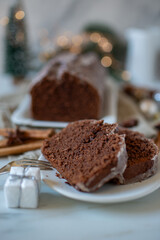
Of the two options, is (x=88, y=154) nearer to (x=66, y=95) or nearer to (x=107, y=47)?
(x=66, y=95)

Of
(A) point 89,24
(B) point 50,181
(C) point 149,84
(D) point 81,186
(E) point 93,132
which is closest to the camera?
(D) point 81,186

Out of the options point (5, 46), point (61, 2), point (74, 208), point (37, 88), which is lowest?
point (74, 208)

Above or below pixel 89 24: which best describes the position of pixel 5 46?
below

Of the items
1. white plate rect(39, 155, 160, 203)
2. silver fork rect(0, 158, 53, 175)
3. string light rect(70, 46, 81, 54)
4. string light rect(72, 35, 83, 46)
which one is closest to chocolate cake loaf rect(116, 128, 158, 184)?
white plate rect(39, 155, 160, 203)

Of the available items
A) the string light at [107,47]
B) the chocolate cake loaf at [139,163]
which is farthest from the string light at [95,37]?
the chocolate cake loaf at [139,163]

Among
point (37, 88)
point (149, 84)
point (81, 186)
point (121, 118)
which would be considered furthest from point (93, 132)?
point (149, 84)

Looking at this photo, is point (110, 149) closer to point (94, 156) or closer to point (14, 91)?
point (94, 156)
